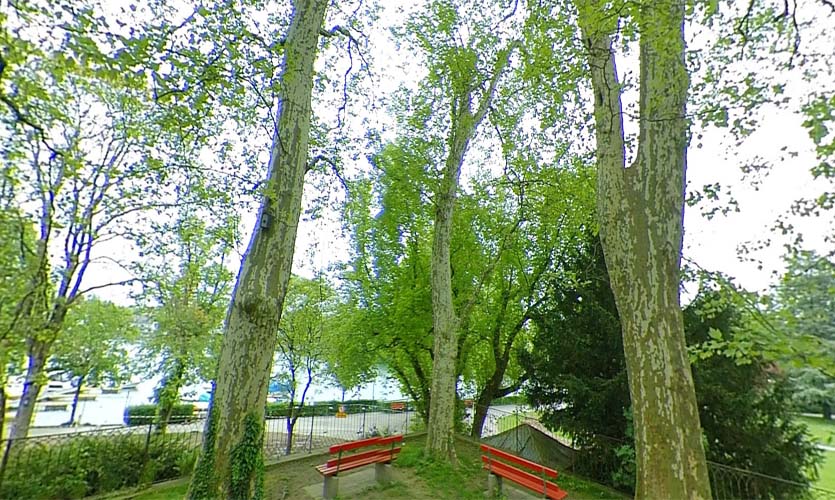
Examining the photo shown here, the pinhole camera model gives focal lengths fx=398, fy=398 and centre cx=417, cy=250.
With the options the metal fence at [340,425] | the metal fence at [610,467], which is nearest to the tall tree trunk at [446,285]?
the metal fence at [610,467]

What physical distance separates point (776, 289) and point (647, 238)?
1.76 metres

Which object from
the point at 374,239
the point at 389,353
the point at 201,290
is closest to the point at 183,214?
the point at 201,290

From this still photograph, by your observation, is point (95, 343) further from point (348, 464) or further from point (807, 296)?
point (807, 296)

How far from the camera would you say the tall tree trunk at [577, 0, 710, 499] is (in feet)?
11.3

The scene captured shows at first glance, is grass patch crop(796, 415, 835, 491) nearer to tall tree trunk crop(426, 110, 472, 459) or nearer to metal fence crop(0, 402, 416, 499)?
tall tree trunk crop(426, 110, 472, 459)

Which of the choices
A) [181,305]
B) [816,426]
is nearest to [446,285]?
[181,305]

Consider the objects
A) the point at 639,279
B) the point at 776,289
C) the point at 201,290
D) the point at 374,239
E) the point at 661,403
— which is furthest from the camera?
the point at 374,239

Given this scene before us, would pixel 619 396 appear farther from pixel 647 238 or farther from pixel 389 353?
pixel 389 353

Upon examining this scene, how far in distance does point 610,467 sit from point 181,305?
35.9 feet

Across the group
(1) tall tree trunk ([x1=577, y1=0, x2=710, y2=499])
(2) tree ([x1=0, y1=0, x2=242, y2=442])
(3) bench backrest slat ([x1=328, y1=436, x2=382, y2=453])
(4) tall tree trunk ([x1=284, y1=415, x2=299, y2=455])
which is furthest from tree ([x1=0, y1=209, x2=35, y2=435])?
(1) tall tree trunk ([x1=577, y1=0, x2=710, y2=499])

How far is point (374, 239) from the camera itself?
13.2 m

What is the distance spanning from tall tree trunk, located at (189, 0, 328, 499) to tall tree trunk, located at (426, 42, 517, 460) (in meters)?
4.59

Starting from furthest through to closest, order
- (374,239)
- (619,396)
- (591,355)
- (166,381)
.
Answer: (374,239) → (166,381) → (591,355) → (619,396)

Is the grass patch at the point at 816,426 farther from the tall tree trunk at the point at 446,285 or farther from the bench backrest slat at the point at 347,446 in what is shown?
the bench backrest slat at the point at 347,446
